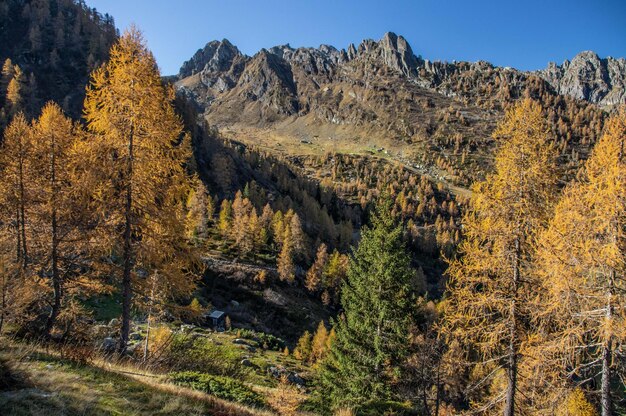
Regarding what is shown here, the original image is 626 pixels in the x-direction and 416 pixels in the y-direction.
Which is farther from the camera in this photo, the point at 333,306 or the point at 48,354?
the point at 333,306

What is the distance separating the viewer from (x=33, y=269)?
18.1 metres

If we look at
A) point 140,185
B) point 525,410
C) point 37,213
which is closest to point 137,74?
point 140,185

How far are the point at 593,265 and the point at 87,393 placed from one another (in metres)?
14.3

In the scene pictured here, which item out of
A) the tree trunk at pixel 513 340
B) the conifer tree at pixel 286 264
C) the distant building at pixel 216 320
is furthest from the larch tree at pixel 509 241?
the conifer tree at pixel 286 264

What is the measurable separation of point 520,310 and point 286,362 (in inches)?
1531

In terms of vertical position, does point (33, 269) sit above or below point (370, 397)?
above

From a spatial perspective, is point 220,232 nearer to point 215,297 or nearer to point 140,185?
point 215,297

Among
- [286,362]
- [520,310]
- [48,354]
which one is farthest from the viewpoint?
[286,362]

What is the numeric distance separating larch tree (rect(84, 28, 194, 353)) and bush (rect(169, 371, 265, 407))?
11.1 feet

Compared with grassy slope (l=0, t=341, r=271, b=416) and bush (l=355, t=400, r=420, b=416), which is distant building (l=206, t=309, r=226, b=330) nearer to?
bush (l=355, t=400, r=420, b=416)

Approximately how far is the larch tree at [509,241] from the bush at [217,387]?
25.3ft

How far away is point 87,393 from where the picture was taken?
7.08m

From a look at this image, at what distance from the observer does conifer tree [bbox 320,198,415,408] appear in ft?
63.5

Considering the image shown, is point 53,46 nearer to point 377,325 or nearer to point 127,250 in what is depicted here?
Result: point 127,250
